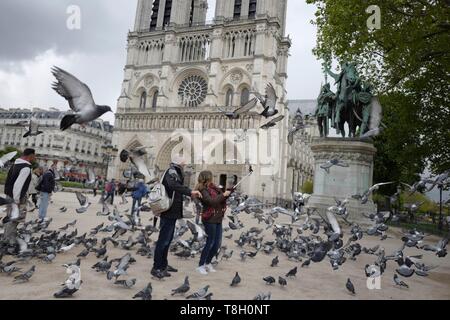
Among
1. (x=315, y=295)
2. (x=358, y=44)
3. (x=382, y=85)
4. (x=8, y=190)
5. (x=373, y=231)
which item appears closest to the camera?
(x=315, y=295)

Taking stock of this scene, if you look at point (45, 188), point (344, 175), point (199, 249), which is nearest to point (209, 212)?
point (199, 249)

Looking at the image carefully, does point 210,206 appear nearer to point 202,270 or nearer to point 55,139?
point 202,270

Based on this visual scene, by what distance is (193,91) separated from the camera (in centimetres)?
5191

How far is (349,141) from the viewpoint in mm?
14328

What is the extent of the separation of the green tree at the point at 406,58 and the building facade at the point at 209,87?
76.5 feet

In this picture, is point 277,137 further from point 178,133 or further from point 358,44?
point 358,44

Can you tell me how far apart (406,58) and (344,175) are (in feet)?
15.5

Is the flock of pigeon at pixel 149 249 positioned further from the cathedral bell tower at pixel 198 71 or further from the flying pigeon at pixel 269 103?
the cathedral bell tower at pixel 198 71

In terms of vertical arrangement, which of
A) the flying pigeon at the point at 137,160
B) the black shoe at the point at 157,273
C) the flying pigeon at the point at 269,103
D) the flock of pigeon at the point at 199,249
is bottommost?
the black shoe at the point at 157,273

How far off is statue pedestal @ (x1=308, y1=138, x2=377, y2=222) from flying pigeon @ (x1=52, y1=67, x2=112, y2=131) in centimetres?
989

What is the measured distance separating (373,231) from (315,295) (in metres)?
2.50

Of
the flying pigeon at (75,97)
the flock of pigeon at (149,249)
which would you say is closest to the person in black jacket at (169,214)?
the flock of pigeon at (149,249)

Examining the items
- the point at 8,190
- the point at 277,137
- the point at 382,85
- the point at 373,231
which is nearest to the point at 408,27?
the point at 382,85

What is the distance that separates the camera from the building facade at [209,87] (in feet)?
152
